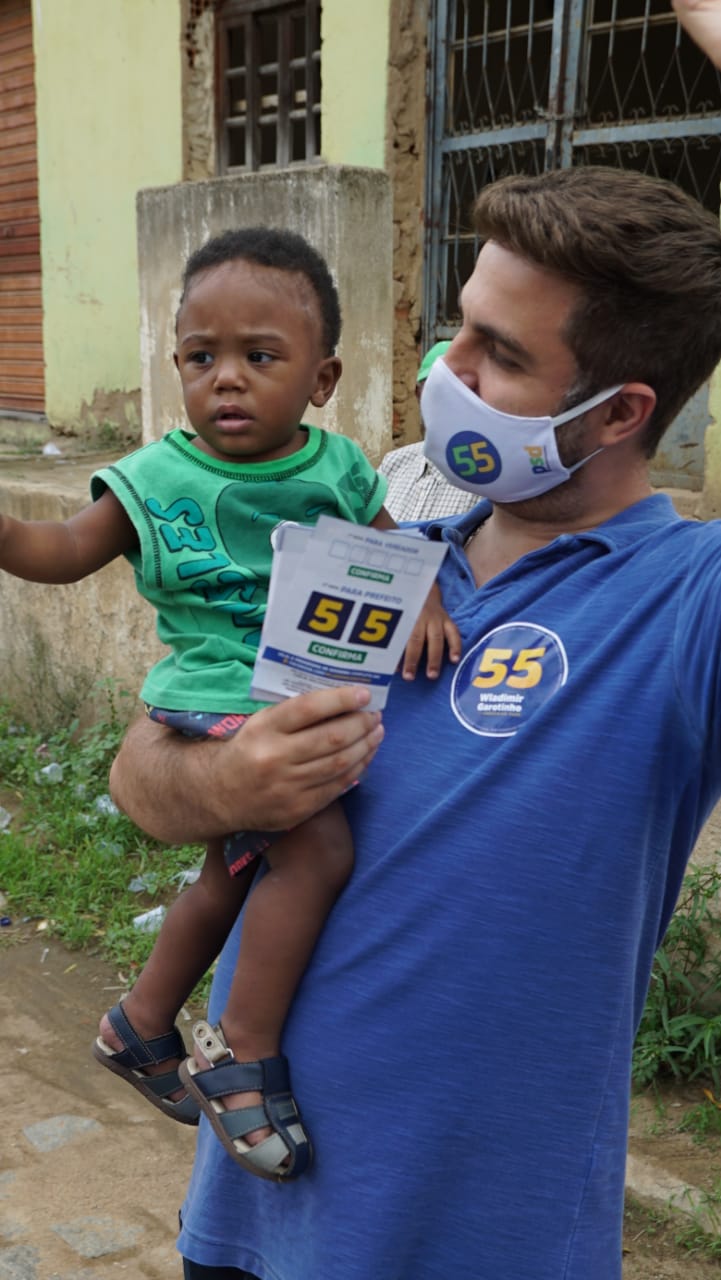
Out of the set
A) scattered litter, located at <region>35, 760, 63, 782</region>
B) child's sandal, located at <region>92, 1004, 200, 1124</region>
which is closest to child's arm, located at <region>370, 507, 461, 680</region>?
child's sandal, located at <region>92, 1004, 200, 1124</region>

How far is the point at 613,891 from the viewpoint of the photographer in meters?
1.38

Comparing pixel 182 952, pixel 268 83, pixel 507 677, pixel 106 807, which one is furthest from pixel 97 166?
pixel 507 677

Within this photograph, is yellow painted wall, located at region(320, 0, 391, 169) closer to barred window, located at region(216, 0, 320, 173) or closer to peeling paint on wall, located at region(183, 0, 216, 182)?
barred window, located at region(216, 0, 320, 173)

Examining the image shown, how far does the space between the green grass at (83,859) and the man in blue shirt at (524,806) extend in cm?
283

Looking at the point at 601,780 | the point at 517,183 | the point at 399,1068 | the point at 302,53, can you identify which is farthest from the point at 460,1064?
the point at 302,53

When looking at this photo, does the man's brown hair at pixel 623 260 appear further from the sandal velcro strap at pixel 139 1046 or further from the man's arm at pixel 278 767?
the sandal velcro strap at pixel 139 1046

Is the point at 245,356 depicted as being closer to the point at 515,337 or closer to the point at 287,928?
the point at 515,337

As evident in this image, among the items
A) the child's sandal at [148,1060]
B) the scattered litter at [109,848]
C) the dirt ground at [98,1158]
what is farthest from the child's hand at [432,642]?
the scattered litter at [109,848]

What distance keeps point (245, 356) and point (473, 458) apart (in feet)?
1.42

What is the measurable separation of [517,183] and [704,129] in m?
3.02

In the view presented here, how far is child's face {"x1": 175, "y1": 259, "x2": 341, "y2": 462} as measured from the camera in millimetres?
1871

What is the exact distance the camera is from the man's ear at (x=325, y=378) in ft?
6.53

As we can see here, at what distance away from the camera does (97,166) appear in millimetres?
6895

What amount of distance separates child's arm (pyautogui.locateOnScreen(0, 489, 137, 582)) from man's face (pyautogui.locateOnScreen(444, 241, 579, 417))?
1.88ft
